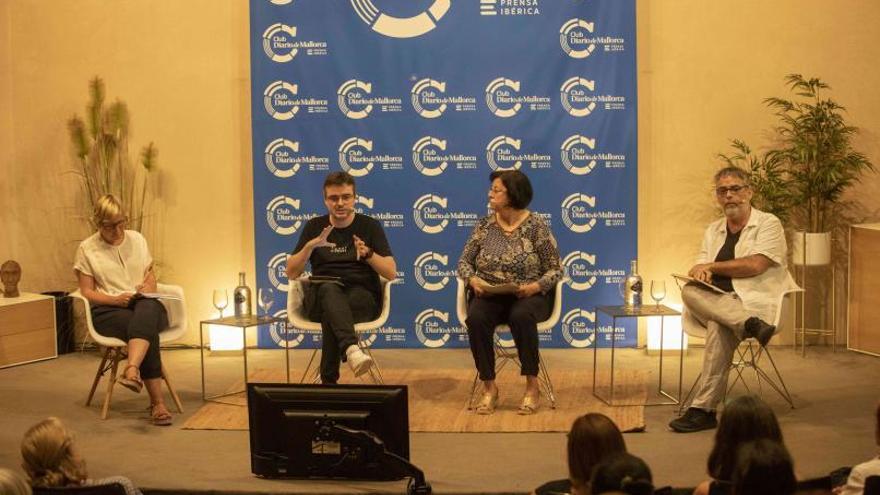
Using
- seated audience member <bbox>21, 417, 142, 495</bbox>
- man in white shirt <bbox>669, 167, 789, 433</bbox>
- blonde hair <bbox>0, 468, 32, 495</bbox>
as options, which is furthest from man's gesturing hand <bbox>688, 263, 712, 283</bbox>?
blonde hair <bbox>0, 468, 32, 495</bbox>

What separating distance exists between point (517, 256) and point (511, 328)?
15.6 inches

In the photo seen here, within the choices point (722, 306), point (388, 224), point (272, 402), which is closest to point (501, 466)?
point (272, 402)

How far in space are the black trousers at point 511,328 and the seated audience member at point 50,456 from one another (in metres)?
2.80

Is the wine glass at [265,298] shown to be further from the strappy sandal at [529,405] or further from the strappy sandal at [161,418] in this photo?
the strappy sandal at [529,405]

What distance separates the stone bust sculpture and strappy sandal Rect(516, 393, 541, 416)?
342 cm

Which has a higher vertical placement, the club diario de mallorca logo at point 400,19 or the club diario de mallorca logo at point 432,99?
the club diario de mallorca logo at point 400,19

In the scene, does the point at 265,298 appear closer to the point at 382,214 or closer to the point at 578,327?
the point at 382,214

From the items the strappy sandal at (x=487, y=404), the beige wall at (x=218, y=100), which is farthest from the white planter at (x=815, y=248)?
the strappy sandal at (x=487, y=404)

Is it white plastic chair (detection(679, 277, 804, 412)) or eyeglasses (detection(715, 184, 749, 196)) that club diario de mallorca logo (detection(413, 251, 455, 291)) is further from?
eyeglasses (detection(715, 184, 749, 196))

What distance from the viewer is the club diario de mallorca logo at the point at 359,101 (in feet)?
25.3

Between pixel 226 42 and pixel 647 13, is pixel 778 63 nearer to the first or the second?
pixel 647 13

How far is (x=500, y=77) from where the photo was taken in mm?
7645

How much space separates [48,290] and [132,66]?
161 centimetres

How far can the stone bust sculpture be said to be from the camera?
7578 millimetres
